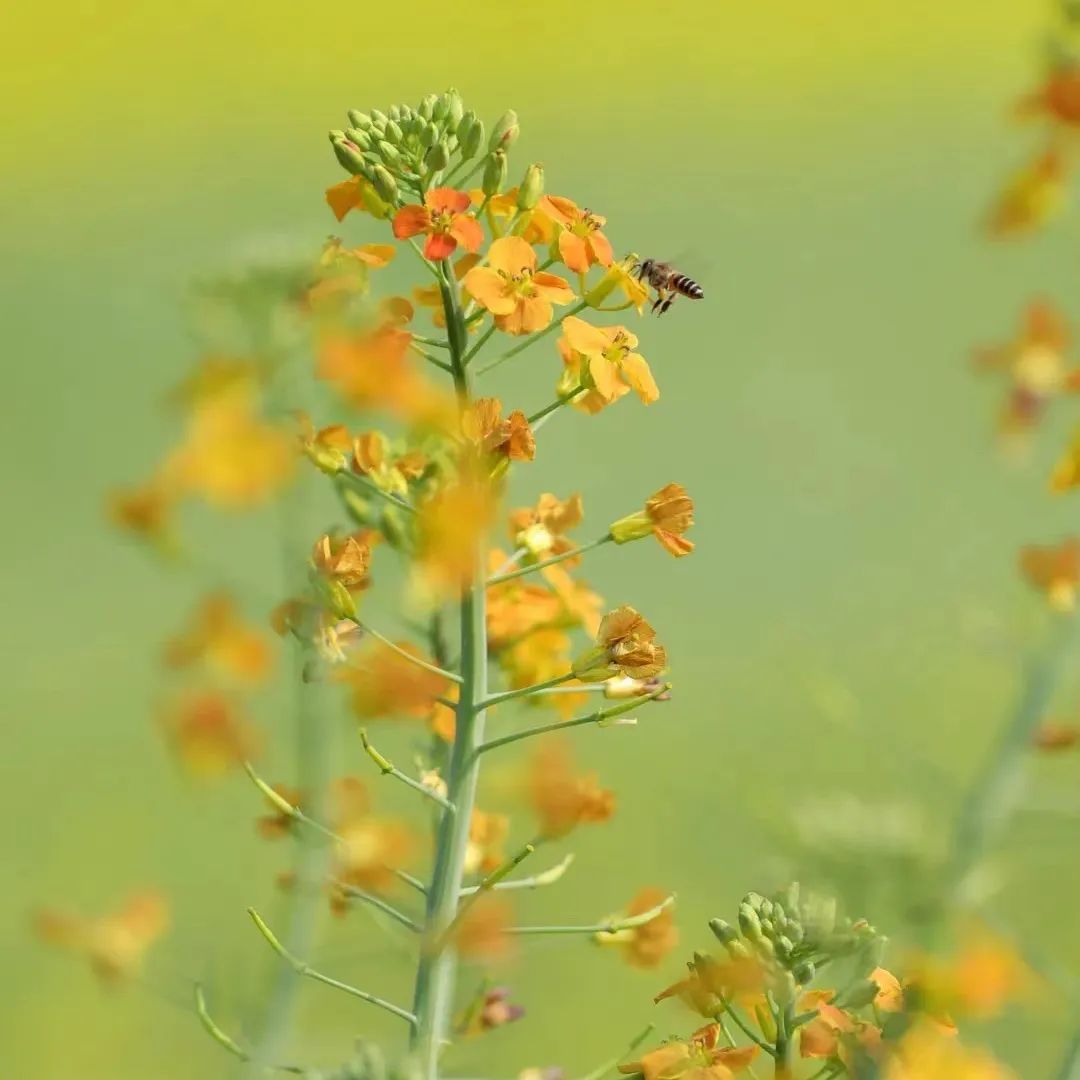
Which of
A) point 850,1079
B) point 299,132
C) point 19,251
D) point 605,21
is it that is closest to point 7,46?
point 19,251

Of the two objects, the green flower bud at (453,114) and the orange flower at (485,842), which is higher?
the green flower bud at (453,114)

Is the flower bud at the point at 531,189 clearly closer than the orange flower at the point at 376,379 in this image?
No

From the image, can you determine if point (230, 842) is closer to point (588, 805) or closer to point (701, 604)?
point (701, 604)

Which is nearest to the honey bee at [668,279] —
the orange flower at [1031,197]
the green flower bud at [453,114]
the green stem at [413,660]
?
the orange flower at [1031,197]

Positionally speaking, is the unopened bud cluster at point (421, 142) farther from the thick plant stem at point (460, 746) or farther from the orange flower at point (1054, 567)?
the orange flower at point (1054, 567)

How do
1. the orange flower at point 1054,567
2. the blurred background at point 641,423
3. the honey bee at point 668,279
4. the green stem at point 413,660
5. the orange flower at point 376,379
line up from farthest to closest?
the blurred background at point 641,423
the honey bee at point 668,279
the orange flower at point 1054,567
the green stem at point 413,660
the orange flower at point 376,379

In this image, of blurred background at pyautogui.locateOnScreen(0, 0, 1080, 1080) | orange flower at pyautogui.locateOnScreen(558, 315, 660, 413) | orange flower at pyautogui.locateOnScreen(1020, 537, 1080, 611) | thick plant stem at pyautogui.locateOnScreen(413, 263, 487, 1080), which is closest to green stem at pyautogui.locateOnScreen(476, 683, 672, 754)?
thick plant stem at pyautogui.locateOnScreen(413, 263, 487, 1080)

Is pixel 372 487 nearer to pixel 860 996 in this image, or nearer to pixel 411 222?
pixel 411 222

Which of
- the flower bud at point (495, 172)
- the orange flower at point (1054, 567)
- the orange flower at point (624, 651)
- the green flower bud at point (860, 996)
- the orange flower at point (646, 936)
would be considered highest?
the flower bud at point (495, 172)
